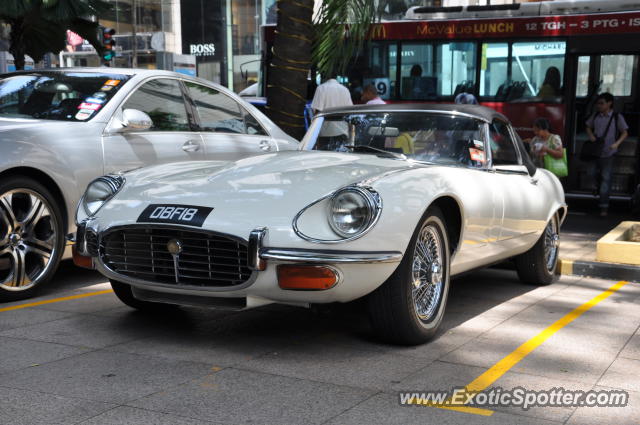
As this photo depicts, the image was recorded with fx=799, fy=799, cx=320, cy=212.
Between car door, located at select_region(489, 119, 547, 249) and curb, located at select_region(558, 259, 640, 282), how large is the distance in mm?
1280

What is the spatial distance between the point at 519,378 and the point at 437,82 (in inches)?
441

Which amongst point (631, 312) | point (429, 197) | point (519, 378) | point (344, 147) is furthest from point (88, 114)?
point (631, 312)

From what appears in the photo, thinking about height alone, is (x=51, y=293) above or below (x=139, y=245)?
below

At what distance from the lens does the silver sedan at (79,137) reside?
523 cm

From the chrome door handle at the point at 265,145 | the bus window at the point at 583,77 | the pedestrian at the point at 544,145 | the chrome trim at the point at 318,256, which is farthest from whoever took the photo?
the bus window at the point at 583,77

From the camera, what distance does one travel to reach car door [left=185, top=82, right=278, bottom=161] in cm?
678

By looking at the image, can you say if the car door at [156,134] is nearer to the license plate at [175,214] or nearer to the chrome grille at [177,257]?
the chrome grille at [177,257]

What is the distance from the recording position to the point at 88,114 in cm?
591

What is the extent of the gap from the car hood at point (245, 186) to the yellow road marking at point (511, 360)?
117 centimetres

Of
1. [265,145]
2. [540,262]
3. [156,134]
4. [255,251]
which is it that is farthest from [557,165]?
[255,251]

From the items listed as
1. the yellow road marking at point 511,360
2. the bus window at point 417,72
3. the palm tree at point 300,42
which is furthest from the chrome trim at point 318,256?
the bus window at point 417,72

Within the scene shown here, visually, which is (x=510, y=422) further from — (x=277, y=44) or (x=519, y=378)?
(x=277, y=44)

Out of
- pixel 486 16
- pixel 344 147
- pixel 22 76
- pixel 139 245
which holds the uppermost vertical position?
pixel 486 16

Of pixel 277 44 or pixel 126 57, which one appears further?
pixel 126 57
